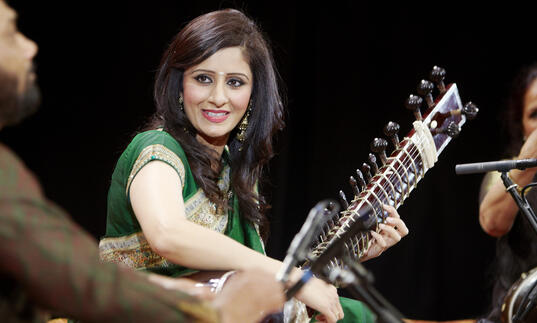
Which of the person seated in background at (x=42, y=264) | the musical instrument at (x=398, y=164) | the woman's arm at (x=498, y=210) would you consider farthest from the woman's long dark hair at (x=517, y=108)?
the person seated in background at (x=42, y=264)

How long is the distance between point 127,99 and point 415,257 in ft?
7.93

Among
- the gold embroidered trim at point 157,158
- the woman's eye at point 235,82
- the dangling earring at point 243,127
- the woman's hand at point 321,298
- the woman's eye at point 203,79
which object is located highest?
the woman's eye at point 235,82

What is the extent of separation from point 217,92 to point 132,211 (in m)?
0.55

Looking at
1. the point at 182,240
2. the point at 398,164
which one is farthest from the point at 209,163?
the point at 398,164

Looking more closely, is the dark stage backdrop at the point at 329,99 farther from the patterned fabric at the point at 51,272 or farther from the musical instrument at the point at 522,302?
the patterned fabric at the point at 51,272

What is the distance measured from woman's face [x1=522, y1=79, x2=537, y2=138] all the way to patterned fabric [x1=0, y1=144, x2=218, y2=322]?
9.61ft

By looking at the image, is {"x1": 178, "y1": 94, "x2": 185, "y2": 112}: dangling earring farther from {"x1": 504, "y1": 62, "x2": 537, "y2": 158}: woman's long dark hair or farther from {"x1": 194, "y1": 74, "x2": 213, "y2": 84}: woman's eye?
{"x1": 504, "y1": 62, "x2": 537, "y2": 158}: woman's long dark hair

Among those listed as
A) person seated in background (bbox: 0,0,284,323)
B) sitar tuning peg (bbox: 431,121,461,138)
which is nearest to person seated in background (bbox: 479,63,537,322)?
sitar tuning peg (bbox: 431,121,461,138)

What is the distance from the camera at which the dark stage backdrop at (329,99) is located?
4305 millimetres

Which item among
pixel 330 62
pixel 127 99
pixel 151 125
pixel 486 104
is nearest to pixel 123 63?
pixel 127 99

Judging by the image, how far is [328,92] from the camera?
475cm

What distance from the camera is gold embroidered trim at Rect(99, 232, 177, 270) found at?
2359mm

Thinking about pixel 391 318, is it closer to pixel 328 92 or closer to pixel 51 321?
pixel 51 321

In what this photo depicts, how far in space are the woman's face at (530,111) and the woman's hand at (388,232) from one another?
58.6 inches
